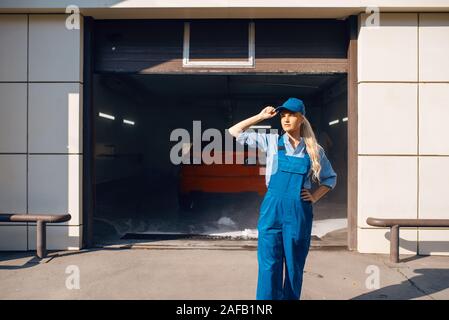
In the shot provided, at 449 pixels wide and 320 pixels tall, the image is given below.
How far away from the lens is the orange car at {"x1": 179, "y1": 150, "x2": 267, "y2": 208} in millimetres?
9805

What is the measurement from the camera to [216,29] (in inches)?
228

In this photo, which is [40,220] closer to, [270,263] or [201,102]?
[270,263]

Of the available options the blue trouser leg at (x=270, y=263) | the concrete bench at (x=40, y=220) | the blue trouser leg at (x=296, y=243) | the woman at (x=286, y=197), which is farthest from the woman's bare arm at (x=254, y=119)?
the concrete bench at (x=40, y=220)

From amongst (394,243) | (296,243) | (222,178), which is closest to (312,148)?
(296,243)

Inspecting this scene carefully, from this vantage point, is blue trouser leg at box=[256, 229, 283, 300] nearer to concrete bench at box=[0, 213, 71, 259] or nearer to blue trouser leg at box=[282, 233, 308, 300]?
blue trouser leg at box=[282, 233, 308, 300]

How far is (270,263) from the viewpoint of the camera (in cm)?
310

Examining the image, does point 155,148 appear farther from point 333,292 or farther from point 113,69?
point 333,292

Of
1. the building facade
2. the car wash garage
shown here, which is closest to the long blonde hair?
the building facade

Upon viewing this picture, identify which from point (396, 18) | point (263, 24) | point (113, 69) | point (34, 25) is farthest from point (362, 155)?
point (34, 25)

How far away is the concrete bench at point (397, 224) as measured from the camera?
5.02 m

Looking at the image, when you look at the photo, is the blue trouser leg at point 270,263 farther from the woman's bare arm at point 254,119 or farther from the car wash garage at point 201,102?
the car wash garage at point 201,102

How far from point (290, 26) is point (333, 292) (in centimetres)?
392

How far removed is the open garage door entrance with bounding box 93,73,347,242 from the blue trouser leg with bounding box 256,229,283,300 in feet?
11.1

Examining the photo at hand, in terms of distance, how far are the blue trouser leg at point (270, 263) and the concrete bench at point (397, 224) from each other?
8.24 feet
